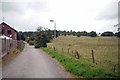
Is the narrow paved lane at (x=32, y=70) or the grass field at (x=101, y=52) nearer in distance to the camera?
the narrow paved lane at (x=32, y=70)

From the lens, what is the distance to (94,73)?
43.8 ft

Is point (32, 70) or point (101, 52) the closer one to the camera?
point (32, 70)

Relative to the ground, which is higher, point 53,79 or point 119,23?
point 119,23

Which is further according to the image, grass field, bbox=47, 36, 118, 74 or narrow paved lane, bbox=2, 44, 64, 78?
grass field, bbox=47, 36, 118, 74

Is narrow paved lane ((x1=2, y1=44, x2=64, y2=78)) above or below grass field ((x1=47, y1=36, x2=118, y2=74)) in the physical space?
below

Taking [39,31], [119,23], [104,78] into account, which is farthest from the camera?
[39,31]

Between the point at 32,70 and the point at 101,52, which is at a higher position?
the point at 101,52

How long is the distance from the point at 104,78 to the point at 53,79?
2.70 meters

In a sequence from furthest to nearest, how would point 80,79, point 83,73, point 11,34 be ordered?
point 11,34
point 83,73
point 80,79

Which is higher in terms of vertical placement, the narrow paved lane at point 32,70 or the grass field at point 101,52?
the grass field at point 101,52

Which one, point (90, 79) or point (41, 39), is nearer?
point (90, 79)

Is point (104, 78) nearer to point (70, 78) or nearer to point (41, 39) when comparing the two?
point (70, 78)

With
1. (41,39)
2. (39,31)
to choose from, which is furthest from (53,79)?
(39,31)

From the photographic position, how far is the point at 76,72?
48.6 ft
